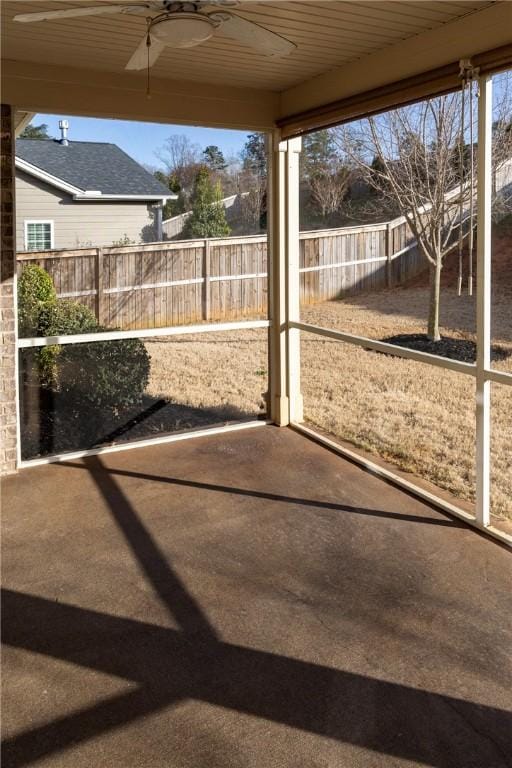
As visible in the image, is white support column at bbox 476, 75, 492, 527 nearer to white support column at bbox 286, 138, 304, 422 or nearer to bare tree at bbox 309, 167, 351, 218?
white support column at bbox 286, 138, 304, 422

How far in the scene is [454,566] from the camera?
3229 mm

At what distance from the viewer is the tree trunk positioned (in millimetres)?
5375

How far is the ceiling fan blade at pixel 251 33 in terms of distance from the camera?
8.48 ft

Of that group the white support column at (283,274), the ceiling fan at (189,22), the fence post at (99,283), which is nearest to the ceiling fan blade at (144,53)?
the ceiling fan at (189,22)

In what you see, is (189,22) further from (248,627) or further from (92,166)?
(248,627)

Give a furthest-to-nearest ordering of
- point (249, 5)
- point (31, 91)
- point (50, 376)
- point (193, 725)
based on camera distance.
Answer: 1. point (50, 376)
2. point (31, 91)
3. point (249, 5)
4. point (193, 725)

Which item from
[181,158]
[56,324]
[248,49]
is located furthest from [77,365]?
[248,49]

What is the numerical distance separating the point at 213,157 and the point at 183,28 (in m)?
2.55

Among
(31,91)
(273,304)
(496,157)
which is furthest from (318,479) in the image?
(31,91)

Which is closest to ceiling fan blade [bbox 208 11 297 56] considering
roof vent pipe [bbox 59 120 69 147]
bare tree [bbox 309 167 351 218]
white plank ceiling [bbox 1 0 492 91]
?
white plank ceiling [bbox 1 0 492 91]

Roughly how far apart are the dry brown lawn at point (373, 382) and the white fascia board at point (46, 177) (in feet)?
3.95

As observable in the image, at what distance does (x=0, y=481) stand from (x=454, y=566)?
9.27ft

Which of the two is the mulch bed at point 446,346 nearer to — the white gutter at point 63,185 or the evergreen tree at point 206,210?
the evergreen tree at point 206,210

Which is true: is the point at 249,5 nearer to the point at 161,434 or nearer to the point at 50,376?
the point at 50,376
